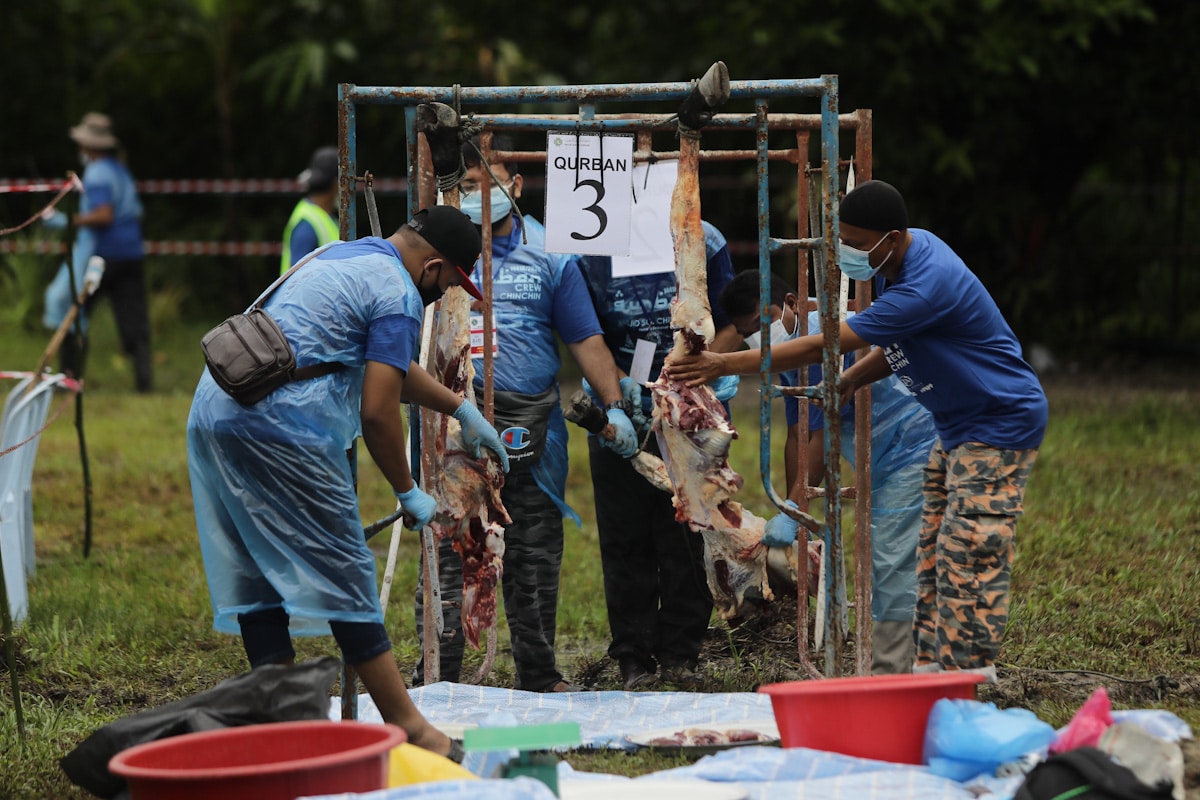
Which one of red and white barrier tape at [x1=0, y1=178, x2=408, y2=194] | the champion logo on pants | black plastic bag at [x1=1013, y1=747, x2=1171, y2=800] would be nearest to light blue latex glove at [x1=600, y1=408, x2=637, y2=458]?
the champion logo on pants

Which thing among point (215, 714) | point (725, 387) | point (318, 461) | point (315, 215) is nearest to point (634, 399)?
point (725, 387)

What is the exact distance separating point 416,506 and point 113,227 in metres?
8.62

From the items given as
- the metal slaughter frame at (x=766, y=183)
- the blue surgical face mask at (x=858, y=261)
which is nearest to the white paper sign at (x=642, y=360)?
the metal slaughter frame at (x=766, y=183)

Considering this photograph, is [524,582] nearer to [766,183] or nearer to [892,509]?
[892,509]

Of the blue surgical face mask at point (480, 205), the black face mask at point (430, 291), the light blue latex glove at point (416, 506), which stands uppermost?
the blue surgical face mask at point (480, 205)

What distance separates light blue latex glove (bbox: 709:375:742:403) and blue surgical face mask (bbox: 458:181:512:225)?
1.03m

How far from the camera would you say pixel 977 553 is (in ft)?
15.4

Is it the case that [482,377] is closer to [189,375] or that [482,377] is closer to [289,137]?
[189,375]

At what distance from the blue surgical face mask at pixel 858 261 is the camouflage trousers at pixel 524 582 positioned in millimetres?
1509

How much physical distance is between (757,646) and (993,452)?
1826 millimetres

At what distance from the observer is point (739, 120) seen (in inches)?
195

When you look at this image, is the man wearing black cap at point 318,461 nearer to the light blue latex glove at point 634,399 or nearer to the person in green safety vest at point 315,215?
the light blue latex glove at point 634,399

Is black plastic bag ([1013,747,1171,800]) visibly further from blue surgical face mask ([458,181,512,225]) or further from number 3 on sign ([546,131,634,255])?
blue surgical face mask ([458,181,512,225])

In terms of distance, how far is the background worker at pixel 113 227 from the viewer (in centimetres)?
1211
